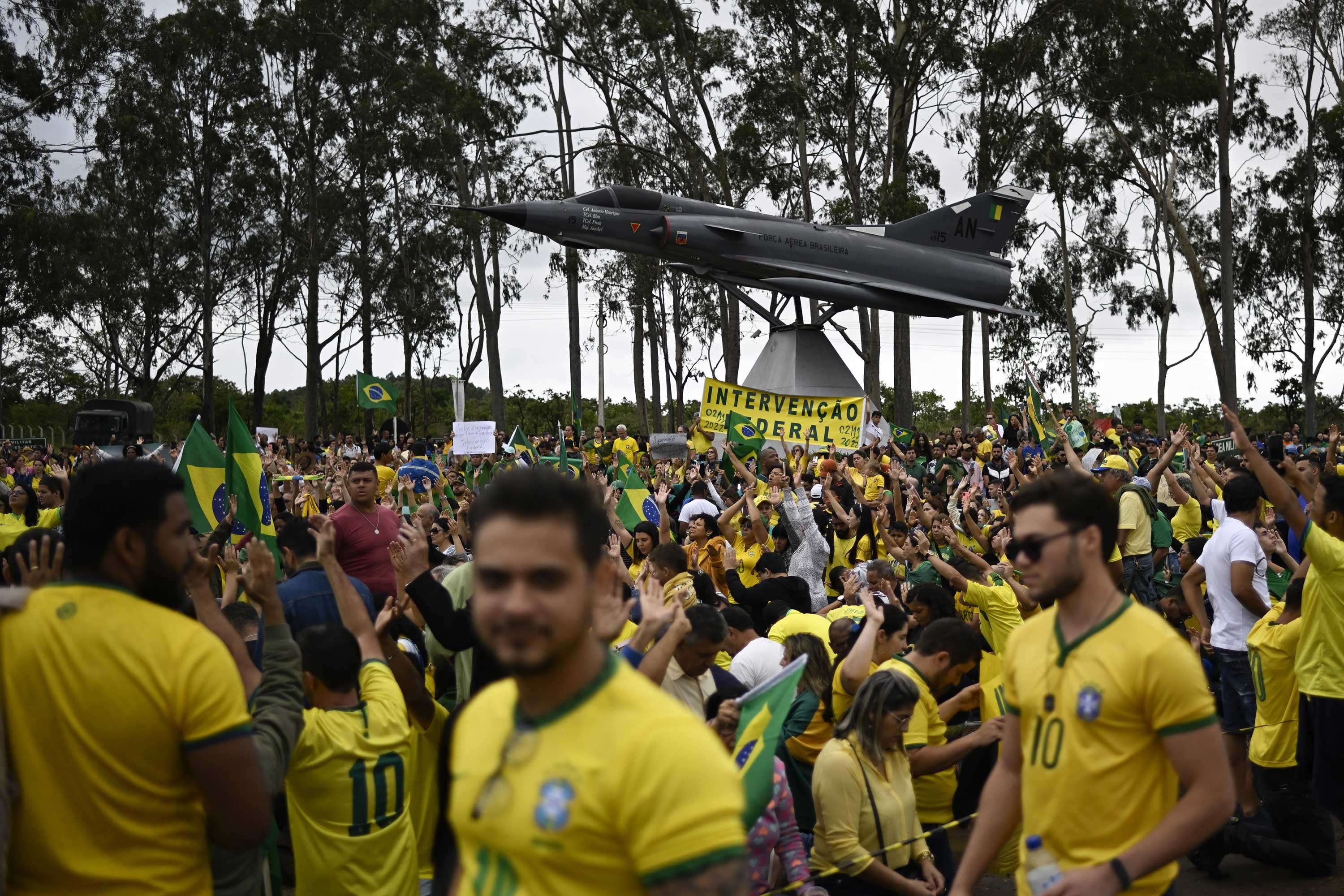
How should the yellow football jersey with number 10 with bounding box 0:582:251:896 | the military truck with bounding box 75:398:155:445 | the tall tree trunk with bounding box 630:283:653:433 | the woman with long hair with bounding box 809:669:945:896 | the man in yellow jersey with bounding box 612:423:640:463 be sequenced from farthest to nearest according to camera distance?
1. the tall tree trunk with bounding box 630:283:653:433
2. the military truck with bounding box 75:398:155:445
3. the man in yellow jersey with bounding box 612:423:640:463
4. the woman with long hair with bounding box 809:669:945:896
5. the yellow football jersey with number 10 with bounding box 0:582:251:896

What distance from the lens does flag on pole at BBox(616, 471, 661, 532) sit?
11008 millimetres

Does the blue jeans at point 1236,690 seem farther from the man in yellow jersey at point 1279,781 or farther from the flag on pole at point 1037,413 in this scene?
the flag on pole at point 1037,413

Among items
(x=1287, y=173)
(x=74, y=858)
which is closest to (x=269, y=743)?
(x=74, y=858)

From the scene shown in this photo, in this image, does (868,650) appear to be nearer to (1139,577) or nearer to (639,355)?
(1139,577)

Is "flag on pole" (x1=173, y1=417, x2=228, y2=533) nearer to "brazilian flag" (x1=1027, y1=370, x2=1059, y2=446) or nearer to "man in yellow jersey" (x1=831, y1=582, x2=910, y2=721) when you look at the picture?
"man in yellow jersey" (x1=831, y1=582, x2=910, y2=721)

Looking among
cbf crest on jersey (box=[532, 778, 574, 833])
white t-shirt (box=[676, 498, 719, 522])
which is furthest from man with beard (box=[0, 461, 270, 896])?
white t-shirt (box=[676, 498, 719, 522])

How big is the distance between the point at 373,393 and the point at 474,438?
359 inches

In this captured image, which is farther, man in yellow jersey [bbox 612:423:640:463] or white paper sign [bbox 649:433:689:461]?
white paper sign [bbox 649:433:689:461]

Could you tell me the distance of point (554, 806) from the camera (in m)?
1.97

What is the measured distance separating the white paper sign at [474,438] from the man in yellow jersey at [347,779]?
509 inches

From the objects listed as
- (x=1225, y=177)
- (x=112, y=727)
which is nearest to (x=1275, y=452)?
(x=112, y=727)

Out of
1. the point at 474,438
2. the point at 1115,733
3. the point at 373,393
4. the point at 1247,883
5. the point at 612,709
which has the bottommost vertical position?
the point at 1247,883

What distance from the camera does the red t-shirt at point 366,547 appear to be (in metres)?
7.70

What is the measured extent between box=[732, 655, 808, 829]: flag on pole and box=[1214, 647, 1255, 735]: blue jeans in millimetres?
4212
